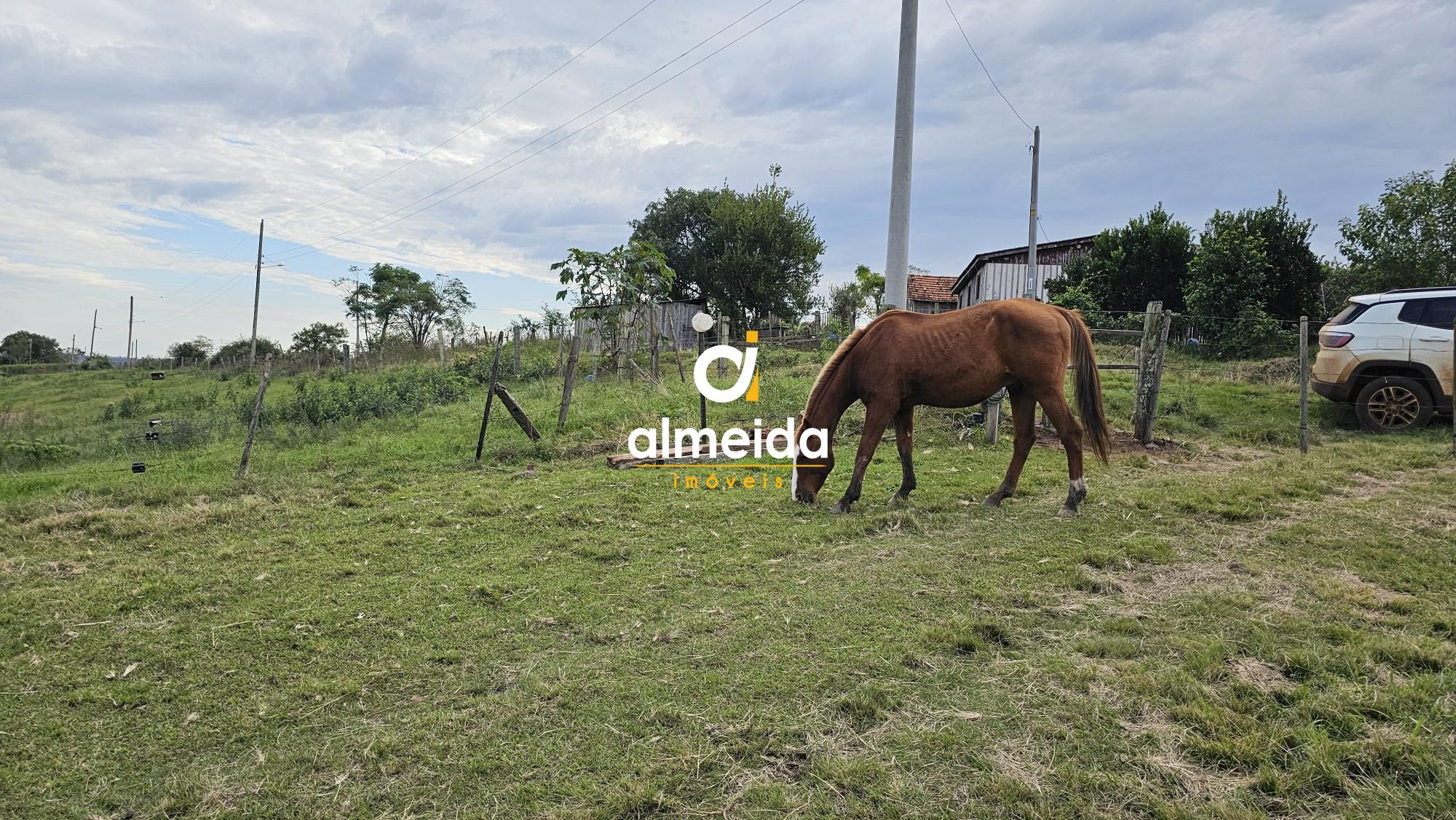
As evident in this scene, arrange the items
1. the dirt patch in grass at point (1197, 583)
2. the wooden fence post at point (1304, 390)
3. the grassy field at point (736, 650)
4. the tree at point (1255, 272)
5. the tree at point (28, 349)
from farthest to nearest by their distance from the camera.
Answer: the tree at point (28, 349) → the tree at point (1255, 272) → the wooden fence post at point (1304, 390) → the dirt patch in grass at point (1197, 583) → the grassy field at point (736, 650)

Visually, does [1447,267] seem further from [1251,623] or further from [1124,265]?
[1251,623]

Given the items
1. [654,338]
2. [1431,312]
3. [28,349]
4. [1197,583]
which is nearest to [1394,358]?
[1431,312]

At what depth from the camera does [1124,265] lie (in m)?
18.8

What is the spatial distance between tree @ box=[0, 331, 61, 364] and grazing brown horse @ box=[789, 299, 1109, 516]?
4354 centimetres

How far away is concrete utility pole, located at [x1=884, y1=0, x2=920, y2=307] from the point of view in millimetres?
8562

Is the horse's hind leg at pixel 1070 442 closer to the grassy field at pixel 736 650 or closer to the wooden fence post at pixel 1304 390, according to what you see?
the grassy field at pixel 736 650

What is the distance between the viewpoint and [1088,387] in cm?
588

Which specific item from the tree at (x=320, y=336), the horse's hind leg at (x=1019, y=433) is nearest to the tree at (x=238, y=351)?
the tree at (x=320, y=336)

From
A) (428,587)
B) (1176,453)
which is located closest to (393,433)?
(428,587)

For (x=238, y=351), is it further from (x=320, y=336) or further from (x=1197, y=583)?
(x=1197, y=583)

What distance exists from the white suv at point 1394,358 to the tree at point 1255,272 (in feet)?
20.0

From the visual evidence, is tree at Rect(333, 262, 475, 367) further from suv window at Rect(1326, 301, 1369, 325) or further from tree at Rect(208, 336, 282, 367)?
suv window at Rect(1326, 301, 1369, 325)

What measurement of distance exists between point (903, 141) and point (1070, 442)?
4.68 metres

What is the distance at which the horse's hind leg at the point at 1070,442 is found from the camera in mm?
5555
